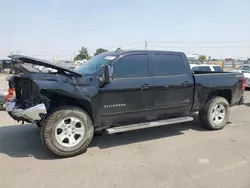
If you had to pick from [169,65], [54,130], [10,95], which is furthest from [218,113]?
[10,95]

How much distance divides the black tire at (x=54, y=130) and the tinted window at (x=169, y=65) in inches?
73.9

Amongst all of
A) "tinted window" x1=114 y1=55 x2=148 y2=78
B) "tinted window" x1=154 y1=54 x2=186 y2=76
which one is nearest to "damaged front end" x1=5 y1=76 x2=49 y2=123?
"tinted window" x1=114 y1=55 x2=148 y2=78

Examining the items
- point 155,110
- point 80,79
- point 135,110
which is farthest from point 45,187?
point 155,110

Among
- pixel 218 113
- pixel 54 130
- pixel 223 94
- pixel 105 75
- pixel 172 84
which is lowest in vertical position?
pixel 218 113

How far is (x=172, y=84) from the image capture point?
5.38 meters

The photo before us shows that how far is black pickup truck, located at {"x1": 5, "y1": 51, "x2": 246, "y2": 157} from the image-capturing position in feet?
14.0

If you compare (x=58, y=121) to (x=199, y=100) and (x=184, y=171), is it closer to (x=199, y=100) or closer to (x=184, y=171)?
(x=184, y=171)

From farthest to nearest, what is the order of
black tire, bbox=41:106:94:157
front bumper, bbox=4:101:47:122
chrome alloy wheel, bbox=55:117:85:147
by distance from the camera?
1. chrome alloy wheel, bbox=55:117:85:147
2. black tire, bbox=41:106:94:157
3. front bumper, bbox=4:101:47:122

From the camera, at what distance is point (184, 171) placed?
379cm

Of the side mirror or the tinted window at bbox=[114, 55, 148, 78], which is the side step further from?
the tinted window at bbox=[114, 55, 148, 78]

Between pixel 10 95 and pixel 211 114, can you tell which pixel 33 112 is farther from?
pixel 211 114

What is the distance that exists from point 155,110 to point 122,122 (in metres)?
0.79

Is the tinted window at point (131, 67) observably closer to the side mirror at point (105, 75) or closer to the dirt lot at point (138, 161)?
the side mirror at point (105, 75)

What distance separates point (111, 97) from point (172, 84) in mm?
1478
